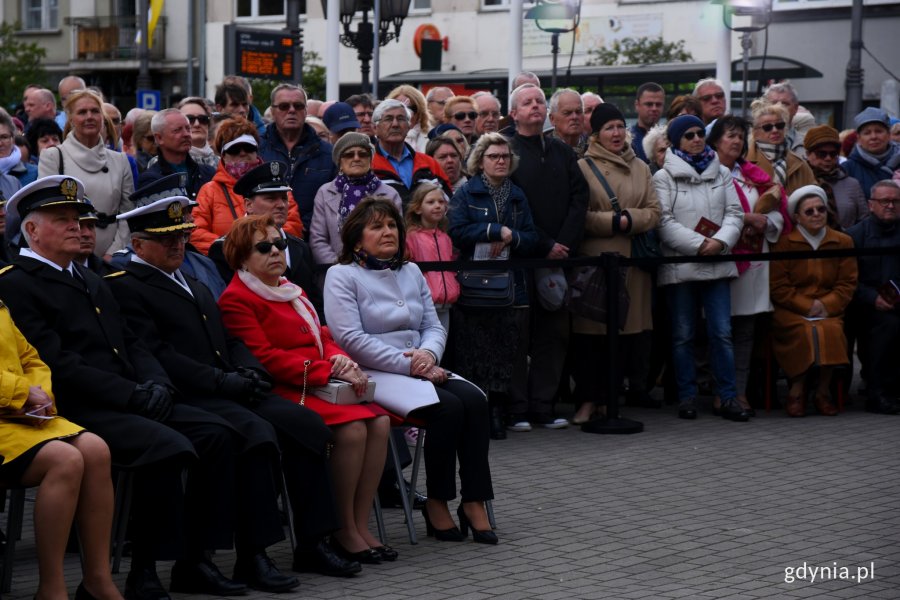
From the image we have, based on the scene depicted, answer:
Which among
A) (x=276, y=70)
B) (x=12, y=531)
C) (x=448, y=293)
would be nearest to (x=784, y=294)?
(x=448, y=293)

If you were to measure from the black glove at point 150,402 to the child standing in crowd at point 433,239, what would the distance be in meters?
3.54

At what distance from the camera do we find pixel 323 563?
699 cm

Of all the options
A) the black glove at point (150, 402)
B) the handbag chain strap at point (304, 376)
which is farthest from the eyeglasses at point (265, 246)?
the black glove at point (150, 402)

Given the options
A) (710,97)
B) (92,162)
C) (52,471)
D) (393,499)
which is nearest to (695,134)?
(710,97)

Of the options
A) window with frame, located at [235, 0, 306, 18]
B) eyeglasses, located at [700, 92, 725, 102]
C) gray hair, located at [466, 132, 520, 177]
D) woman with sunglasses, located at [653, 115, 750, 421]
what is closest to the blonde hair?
gray hair, located at [466, 132, 520, 177]

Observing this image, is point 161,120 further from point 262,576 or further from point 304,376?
point 262,576

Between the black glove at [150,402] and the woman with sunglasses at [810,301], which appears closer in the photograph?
the black glove at [150,402]

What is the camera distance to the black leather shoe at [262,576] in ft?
21.8

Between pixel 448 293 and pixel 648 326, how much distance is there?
6.53ft

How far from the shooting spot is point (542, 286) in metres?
10.7

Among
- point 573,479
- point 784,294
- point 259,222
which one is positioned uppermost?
point 259,222

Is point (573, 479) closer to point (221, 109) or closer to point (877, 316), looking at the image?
point (877, 316)

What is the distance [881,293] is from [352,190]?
4.55 meters

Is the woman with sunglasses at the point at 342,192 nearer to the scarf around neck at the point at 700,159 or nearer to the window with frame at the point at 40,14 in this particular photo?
the scarf around neck at the point at 700,159
